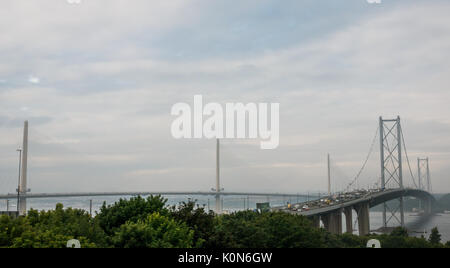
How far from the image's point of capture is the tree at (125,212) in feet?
111

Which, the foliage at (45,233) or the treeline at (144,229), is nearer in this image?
the foliage at (45,233)

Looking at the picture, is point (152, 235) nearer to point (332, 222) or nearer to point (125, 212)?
point (125, 212)

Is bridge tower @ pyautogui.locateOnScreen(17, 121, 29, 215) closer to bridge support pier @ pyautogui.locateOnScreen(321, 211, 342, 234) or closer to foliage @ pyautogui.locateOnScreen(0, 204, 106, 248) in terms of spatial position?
bridge support pier @ pyautogui.locateOnScreen(321, 211, 342, 234)

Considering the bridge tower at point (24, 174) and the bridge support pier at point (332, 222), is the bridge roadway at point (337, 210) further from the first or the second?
the bridge tower at point (24, 174)

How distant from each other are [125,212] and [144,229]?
263 inches

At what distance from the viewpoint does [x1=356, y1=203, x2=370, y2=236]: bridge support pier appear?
11725 centimetres

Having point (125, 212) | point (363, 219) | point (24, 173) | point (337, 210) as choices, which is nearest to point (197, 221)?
point (125, 212)

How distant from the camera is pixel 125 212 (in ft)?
113

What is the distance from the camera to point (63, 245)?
25.5 m

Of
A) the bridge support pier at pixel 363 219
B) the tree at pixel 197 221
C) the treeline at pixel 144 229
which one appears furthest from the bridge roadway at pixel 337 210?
the tree at pixel 197 221

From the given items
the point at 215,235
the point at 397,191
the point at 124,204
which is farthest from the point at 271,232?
the point at 397,191
